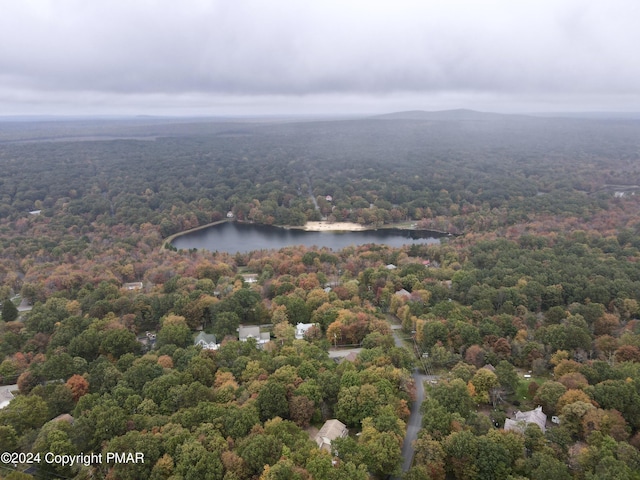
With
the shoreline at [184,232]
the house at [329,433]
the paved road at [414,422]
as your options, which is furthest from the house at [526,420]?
the shoreline at [184,232]

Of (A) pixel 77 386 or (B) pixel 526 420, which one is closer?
(B) pixel 526 420

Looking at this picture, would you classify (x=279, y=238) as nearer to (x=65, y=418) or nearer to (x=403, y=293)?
(x=403, y=293)

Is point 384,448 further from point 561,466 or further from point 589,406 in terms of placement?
point 589,406

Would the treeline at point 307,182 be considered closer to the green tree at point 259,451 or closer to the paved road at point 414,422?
the paved road at point 414,422

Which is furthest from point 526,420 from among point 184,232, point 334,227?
point 184,232

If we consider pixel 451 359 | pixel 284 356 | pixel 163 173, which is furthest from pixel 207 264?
pixel 163 173

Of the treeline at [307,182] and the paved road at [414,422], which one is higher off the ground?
the treeline at [307,182]
